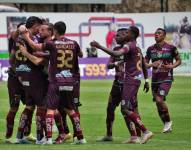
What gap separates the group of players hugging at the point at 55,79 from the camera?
50.6ft

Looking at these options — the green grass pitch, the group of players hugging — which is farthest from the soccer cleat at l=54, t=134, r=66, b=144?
the green grass pitch

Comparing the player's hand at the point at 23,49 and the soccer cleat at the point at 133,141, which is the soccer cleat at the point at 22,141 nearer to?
the player's hand at the point at 23,49

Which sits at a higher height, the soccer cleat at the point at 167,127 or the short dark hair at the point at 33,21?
the short dark hair at the point at 33,21

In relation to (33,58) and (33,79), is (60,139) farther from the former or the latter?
(33,58)

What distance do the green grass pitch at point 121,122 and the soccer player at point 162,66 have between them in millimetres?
645

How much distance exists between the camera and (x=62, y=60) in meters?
15.4

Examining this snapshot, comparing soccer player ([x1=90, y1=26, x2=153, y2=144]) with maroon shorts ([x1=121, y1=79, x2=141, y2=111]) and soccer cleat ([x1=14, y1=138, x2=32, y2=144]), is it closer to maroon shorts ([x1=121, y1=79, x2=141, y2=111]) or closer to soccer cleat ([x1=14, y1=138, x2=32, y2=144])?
maroon shorts ([x1=121, y1=79, x2=141, y2=111])

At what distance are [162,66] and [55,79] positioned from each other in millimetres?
4930

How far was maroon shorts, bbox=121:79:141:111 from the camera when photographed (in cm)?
1596

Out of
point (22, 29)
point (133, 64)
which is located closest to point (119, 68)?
point (133, 64)

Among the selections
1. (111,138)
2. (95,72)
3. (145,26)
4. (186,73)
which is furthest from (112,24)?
(111,138)

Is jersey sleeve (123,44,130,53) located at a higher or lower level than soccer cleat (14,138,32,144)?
higher

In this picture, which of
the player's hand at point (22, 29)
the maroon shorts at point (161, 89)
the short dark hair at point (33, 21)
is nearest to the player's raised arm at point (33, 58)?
the player's hand at point (22, 29)

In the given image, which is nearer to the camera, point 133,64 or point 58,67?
point 58,67
